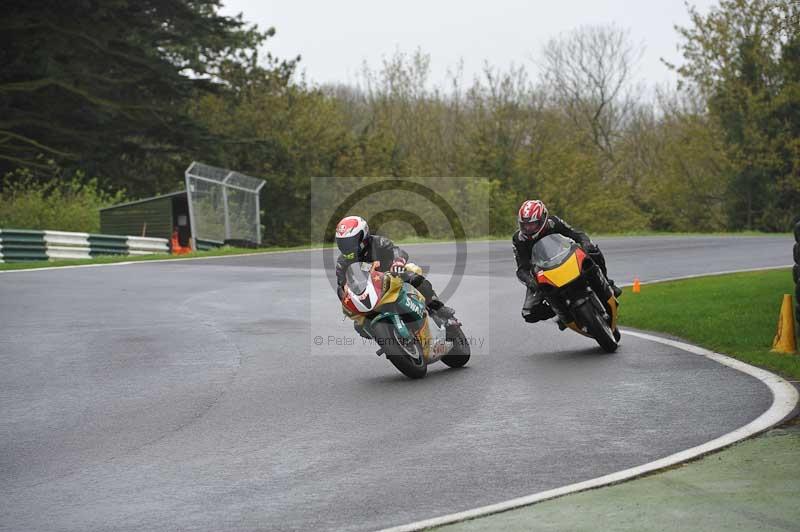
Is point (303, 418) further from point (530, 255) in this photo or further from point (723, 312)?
point (723, 312)

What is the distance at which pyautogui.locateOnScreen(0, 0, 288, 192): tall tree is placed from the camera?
128 ft

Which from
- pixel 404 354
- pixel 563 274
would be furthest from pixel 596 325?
pixel 404 354

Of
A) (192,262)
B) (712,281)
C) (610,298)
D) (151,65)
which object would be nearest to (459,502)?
(610,298)

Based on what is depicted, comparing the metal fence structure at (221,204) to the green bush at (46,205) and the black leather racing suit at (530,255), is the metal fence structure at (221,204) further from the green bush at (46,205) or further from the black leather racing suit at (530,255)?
the black leather racing suit at (530,255)

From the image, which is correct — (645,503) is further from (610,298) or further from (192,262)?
(192,262)

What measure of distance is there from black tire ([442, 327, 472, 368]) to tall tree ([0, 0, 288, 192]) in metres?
27.6

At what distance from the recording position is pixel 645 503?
5.71 metres

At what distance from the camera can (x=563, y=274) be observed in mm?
11141

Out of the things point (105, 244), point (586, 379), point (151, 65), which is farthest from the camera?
point (151, 65)

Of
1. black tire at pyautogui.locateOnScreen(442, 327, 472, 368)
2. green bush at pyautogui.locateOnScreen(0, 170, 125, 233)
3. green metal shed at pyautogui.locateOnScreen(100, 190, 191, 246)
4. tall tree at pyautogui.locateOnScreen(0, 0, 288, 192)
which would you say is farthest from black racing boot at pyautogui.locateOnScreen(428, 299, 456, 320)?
tall tree at pyautogui.locateOnScreen(0, 0, 288, 192)

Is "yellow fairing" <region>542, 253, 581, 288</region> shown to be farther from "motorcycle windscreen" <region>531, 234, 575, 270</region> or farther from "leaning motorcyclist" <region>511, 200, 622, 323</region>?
"leaning motorcyclist" <region>511, 200, 622, 323</region>

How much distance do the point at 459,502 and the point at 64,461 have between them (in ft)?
9.32

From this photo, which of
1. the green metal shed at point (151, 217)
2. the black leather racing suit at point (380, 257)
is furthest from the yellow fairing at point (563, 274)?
the green metal shed at point (151, 217)

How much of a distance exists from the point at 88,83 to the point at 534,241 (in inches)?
1413
